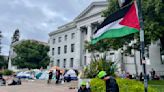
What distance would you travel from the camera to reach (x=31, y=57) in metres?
59.9

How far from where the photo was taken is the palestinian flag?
36.2ft

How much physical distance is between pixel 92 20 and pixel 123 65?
12799 millimetres

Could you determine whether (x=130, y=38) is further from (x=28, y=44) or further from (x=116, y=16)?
(x=28, y=44)

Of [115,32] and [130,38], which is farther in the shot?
[130,38]

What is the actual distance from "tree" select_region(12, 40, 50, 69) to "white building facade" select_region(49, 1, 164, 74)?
6.76 feet

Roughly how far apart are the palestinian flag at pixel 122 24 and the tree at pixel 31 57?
4805 cm

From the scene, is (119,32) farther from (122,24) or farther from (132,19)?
(132,19)

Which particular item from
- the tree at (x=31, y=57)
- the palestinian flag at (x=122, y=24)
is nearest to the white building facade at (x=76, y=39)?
the tree at (x=31, y=57)

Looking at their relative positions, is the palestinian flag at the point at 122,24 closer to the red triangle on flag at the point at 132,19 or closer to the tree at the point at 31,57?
the red triangle on flag at the point at 132,19

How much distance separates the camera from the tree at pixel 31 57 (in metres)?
60.1

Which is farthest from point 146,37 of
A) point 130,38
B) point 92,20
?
point 92,20

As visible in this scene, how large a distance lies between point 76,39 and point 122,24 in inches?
1727

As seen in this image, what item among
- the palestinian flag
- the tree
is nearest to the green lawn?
the palestinian flag

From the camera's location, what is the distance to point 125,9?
11930mm
